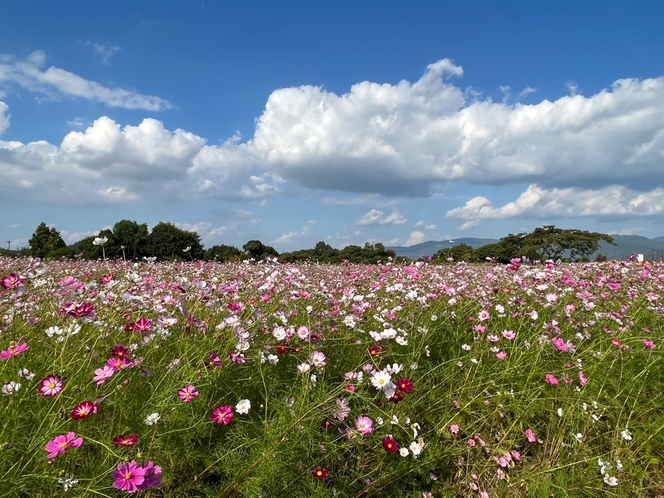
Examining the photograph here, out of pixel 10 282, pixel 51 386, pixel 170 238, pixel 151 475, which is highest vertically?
pixel 170 238

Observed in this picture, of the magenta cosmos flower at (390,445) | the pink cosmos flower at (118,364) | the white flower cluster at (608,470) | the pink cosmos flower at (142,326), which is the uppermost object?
the pink cosmos flower at (142,326)

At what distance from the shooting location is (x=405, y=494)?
7.22 ft

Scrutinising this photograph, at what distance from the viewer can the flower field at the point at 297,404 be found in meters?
1.88

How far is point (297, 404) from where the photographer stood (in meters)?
2.12

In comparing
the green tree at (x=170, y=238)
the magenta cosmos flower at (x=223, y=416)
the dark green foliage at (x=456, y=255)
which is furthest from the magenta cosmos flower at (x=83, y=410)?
the green tree at (x=170, y=238)

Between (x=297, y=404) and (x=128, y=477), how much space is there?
821 millimetres

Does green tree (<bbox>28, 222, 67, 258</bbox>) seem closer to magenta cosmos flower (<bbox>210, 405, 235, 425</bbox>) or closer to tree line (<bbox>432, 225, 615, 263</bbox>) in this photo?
tree line (<bbox>432, 225, 615, 263</bbox>)

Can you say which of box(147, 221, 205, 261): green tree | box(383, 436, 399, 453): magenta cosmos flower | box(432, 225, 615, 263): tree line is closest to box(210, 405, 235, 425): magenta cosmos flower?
box(383, 436, 399, 453): magenta cosmos flower

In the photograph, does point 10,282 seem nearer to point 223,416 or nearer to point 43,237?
point 223,416

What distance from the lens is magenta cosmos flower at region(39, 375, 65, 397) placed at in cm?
174

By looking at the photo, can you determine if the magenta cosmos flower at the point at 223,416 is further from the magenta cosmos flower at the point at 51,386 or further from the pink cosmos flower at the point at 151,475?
the magenta cosmos flower at the point at 51,386

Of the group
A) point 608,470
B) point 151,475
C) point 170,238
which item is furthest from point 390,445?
point 170,238

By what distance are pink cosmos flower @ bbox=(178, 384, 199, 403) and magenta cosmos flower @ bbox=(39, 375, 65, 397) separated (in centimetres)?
46

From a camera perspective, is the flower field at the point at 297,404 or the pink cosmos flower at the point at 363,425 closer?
the flower field at the point at 297,404
